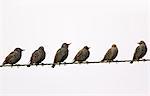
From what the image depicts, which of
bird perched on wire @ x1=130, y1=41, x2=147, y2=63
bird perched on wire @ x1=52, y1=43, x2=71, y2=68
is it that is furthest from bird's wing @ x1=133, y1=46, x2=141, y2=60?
bird perched on wire @ x1=52, y1=43, x2=71, y2=68

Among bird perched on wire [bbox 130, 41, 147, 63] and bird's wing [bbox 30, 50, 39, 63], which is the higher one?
bird perched on wire [bbox 130, 41, 147, 63]

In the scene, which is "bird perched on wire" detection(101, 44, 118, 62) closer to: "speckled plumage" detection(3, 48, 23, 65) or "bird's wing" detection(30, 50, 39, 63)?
"bird's wing" detection(30, 50, 39, 63)

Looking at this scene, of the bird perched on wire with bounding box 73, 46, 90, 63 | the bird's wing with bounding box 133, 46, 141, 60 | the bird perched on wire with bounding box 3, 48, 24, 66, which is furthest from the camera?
the bird's wing with bounding box 133, 46, 141, 60

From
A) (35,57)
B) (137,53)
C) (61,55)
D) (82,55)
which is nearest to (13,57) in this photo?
(35,57)

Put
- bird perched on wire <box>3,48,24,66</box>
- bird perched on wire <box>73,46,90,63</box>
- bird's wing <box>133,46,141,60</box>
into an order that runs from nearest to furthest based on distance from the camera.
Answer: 1. bird perched on wire <box>3,48,24,66</box>
2. bird perched on wire <box>73,46,90,63</box>
3. bird's wing <box>133,46,141,60</box>

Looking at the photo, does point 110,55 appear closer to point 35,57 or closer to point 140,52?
point 140,52

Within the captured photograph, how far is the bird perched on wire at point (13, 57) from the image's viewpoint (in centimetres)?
750

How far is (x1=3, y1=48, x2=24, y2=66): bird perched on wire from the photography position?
750cm

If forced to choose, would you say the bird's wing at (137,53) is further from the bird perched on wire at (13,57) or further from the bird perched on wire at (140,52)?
the bird perched on wire at (13,57)

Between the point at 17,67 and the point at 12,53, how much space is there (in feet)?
1.83

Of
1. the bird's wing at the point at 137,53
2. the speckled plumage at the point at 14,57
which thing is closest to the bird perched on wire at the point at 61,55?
the speckled plumage at the point at 14,57

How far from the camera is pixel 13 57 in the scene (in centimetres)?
751

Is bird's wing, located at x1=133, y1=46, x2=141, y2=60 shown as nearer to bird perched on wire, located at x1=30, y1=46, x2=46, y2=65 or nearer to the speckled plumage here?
bird perched on wire, located at x1=30, y1=46, x2=46, y2=65

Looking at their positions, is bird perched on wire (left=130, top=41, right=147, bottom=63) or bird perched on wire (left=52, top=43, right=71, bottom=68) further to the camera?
bird perched on wire (left=130, top=41, right=147, bottom=63)
